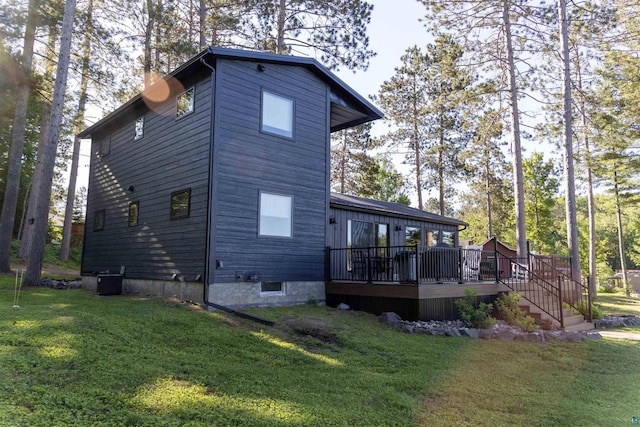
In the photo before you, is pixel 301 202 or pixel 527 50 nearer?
pixel 301 202

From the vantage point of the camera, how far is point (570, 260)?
40.2ft

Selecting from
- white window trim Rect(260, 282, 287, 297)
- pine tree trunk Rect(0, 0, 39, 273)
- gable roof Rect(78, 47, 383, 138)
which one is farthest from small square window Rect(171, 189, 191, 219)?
pine tree trunk Rect(0, 0, 39, 273)

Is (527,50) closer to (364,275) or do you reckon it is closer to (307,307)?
(364,275)

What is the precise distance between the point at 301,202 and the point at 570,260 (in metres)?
8.28

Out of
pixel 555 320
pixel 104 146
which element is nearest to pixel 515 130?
pixel 555 320

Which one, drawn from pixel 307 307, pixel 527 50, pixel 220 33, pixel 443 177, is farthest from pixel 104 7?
pixel 443 177

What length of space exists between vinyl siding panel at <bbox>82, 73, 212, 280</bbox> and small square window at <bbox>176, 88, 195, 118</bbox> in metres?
0.16

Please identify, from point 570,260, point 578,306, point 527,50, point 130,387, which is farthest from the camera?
point 527,50

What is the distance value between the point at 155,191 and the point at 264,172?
10.0 ft

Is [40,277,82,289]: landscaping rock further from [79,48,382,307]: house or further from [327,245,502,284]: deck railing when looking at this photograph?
[327,245,502,284]: deck railing

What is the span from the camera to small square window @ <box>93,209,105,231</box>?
12977mm

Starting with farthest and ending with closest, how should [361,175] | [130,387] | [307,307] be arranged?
1. [361,175]
2. [307,307]
3. [130,387]

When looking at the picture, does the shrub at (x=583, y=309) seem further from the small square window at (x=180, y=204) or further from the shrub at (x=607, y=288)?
the shrub at (x=607, y=288)

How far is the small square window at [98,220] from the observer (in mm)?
12977
